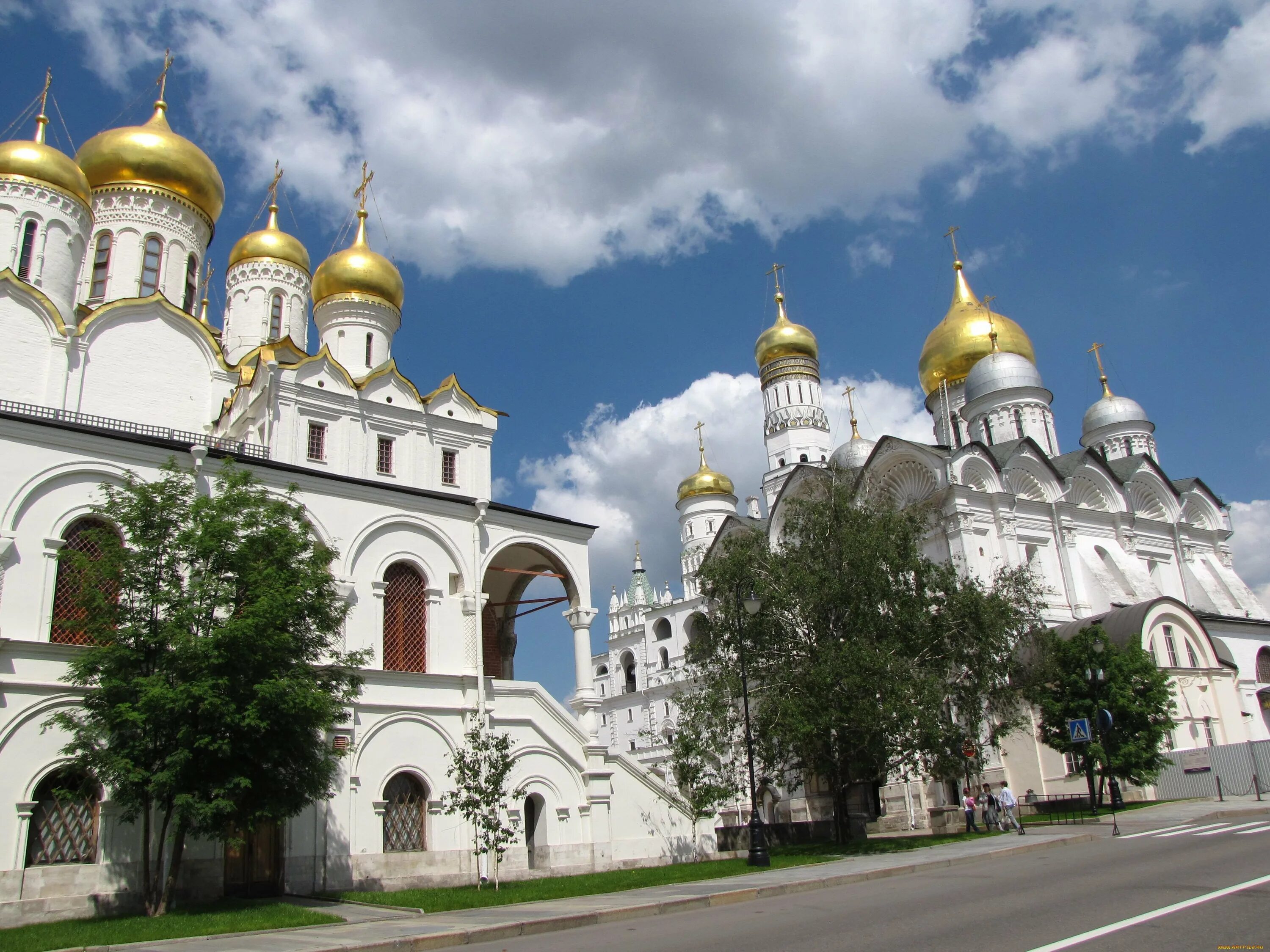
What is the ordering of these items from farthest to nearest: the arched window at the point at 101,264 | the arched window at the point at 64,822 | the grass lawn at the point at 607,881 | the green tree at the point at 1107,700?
the arched window at the point at 101,264
the green tree at the point at 1107,700
the arched window at the point at 64,822
the grass lawn at the point at 607,881

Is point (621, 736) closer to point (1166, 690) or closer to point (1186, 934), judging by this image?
point (1166, 690)

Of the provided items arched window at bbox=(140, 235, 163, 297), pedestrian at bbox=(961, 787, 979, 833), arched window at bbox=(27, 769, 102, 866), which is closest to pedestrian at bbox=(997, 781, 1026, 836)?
pedestrian at bbox=(961, 787, 979, 833)

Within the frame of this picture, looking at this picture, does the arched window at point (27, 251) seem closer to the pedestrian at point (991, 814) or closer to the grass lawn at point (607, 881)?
the grass lawn at point (607, 881)

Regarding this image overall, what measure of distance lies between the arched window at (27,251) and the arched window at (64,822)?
13365 millimetres

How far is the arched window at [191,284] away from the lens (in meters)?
28.9

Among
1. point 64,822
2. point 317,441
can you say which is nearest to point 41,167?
point 317,441

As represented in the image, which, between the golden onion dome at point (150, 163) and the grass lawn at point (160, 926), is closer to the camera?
the grass lawn at point (160, 926)

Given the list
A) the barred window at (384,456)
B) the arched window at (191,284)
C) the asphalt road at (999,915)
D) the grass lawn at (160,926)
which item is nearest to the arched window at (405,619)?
the barred window at (384,456)

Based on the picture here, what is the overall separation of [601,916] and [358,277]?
71.7ft

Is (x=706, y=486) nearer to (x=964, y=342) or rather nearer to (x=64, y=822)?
(x=964, y=342)

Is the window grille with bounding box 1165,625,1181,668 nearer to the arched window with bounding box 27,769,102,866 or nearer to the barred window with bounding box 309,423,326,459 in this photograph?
the barred window with bounding box 309,423,326,459

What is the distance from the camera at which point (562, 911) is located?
13008 mm

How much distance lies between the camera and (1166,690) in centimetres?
2819

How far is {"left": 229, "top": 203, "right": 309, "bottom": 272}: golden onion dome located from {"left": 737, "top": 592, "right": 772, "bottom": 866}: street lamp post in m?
19.7
